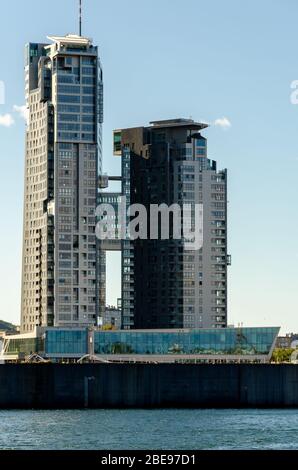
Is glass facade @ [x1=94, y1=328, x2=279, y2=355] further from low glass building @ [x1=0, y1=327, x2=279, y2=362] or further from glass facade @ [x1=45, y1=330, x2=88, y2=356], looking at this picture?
glass facade @ [x1=45, y1=330, x2=88, y2=356]

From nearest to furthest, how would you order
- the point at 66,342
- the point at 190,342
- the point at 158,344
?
the point at 190,342, the point at 158,344, the point at 66,342

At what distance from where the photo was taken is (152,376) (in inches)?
5049

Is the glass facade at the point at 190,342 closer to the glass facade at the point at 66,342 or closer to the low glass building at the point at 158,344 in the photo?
the low glass building at the point at 158,344

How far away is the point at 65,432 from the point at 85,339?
10890 cm

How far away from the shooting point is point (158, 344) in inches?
7283

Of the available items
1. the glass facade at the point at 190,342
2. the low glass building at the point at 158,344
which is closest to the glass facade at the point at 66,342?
the low glass building at the point at 158,344

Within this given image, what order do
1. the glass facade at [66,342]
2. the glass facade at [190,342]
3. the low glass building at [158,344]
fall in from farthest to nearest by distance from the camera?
the glass facade at [66,342] < the glass facade at [190,342] < the low glass building at [158,344]

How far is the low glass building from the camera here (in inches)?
7092

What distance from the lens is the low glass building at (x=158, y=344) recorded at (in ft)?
591

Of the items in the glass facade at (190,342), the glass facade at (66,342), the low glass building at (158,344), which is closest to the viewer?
the low glass building at (158,344)

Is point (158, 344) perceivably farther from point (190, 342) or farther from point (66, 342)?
point (66, 342)

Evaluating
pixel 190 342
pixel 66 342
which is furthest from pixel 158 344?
pixel 66 342

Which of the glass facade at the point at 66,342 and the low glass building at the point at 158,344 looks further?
the glass facade at the point at 66,342
